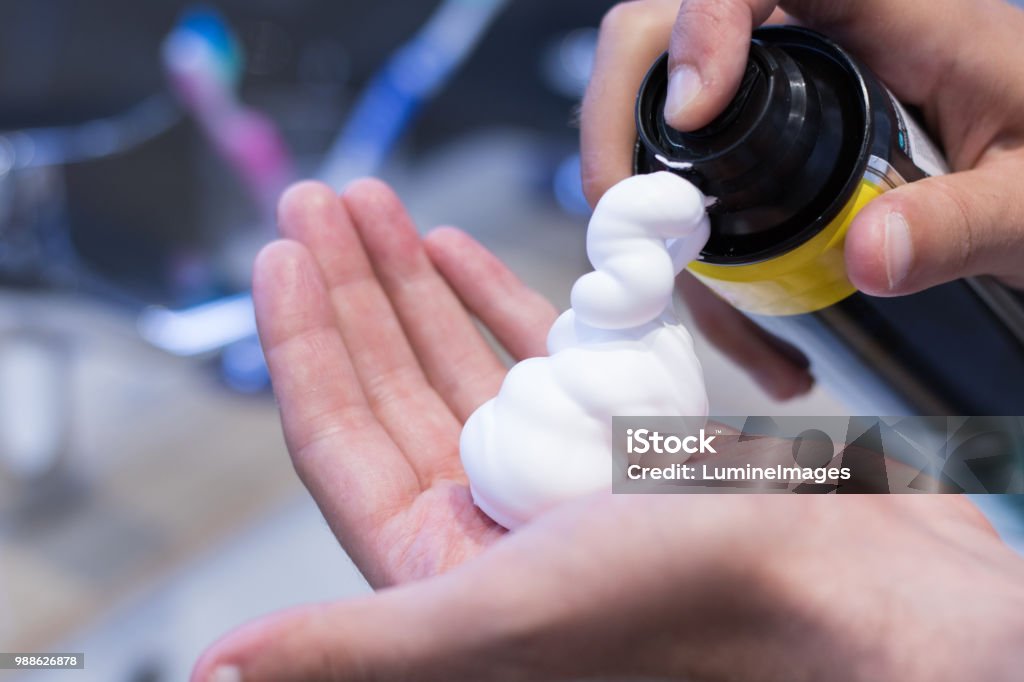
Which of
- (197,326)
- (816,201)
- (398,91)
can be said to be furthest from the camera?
(398,91)

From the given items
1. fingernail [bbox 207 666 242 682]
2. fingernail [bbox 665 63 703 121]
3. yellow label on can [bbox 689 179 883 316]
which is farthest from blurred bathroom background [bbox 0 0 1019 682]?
fingernail [bbox 207 666 242 682]

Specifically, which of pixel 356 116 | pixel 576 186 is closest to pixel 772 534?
pixel 576 186

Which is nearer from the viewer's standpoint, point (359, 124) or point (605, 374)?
point (605, 374)

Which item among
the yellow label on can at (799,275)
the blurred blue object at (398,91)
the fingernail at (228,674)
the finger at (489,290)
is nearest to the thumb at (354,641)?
the fingernail at (228,674)

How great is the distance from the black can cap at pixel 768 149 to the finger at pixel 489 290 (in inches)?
9.6

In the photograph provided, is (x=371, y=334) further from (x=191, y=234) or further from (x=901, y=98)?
(x=191, y=234)

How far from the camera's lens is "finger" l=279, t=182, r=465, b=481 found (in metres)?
0.61

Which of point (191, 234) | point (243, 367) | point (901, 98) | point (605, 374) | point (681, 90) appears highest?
point (191, 234)

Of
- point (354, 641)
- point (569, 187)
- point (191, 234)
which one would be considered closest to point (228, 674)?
point (354, 641)

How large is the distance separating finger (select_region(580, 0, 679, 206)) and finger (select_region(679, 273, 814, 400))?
0.11 meters

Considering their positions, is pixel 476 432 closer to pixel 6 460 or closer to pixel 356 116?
pixel 6 460

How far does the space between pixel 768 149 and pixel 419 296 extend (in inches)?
13.4

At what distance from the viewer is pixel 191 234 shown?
170 centimetres

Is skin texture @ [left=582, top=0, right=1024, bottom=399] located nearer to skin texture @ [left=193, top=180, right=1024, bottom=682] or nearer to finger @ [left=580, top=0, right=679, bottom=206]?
finger @ [left=580, top=0, right=679, bottom=206]
